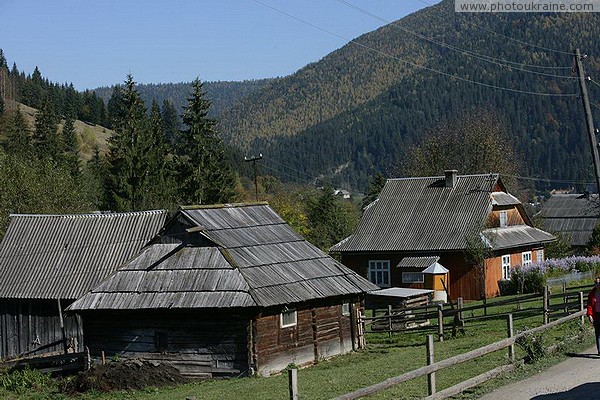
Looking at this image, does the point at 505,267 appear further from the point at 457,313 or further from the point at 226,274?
the point at 226,274

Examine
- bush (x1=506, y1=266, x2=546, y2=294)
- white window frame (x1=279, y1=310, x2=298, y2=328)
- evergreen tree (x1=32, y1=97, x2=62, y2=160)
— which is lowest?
white window frame (x1=279, y1=310, x2=298, y2=328)

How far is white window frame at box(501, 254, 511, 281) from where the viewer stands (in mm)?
51469

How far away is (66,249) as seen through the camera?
39.3 m

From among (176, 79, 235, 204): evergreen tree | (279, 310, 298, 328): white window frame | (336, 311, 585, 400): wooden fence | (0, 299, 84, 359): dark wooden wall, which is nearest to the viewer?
(336, 311, 585, 400): wooden fence

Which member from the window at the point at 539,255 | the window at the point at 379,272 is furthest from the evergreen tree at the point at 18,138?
the window at the point at 539,255

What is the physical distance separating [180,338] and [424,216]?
84.5 ft

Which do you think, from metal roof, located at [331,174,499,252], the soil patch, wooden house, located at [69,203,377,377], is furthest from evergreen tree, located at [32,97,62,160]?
the soil patch

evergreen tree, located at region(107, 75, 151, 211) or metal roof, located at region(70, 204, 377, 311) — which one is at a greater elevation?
evergreen tree, located at region(107, 75, 151, 211)

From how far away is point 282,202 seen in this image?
286 feet

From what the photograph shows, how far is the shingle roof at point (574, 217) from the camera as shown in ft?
270

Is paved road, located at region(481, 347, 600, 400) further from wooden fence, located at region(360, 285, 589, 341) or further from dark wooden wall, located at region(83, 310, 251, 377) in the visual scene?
dark wooden wall, located at region(83, 310, 251, 377)

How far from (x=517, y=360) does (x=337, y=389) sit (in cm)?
405

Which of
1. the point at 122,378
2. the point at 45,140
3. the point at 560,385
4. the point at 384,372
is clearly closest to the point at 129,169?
the point at 45,140

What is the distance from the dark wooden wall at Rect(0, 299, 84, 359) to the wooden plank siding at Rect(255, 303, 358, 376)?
11292 millimetres
